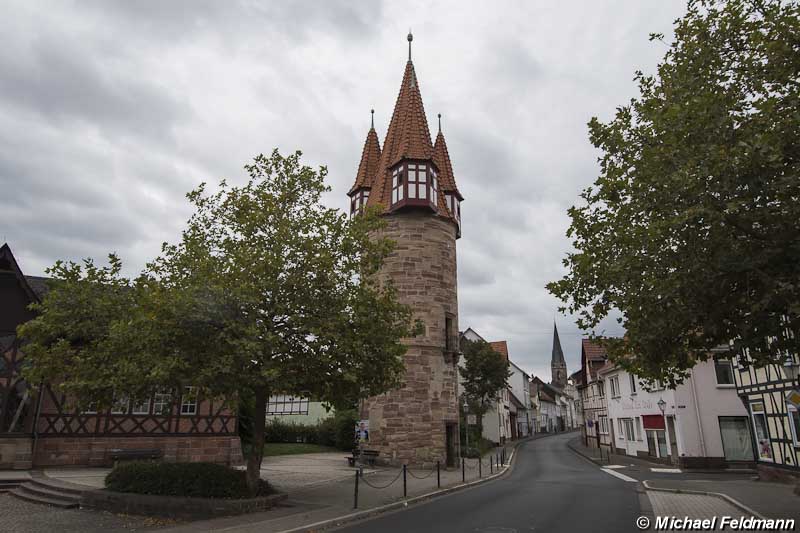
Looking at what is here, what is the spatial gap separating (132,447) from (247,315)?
37.8 ft

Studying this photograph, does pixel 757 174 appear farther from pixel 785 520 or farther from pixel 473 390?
pixel 473 390

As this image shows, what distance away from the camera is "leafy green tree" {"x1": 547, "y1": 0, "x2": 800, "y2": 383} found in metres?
7.81

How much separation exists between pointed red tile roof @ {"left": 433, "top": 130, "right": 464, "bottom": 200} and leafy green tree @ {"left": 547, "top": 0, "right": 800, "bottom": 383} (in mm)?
17492

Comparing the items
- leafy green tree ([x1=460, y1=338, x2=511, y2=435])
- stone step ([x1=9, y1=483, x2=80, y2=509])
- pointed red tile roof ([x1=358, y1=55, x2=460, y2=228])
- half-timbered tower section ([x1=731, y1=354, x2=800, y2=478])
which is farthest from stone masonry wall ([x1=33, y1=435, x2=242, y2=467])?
leafy green tree ([x1=460, y1=338, x2=511, y2=435])

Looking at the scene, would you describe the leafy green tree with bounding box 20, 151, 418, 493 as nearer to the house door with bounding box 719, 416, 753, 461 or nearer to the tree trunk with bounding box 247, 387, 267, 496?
the tree trunk with bounding box 247, 387, 267, 496

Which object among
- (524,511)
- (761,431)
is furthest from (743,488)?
(524,511)

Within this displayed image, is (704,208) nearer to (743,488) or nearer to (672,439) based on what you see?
(743,488)

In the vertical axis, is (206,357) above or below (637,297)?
below

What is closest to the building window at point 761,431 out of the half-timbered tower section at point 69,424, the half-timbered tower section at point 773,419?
the half-timbered tower section at point 773,419

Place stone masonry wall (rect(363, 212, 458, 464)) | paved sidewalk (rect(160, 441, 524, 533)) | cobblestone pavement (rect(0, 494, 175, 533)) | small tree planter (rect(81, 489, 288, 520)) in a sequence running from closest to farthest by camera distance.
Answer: cobblestone pavement (rect(0, 494, 175, 533)), paved sidewalk (rect(160, 441, 524, 533)), small tree planter (rect(81, 489, 288, 520)), stone masonry wall (rect(363, 212, 458, 464))

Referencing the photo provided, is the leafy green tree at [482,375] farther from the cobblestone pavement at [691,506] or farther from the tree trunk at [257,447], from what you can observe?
the tree trunk at [257,447]

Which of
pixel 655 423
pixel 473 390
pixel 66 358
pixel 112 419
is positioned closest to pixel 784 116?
pixel 66 358

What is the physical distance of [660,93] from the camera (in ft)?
34.9

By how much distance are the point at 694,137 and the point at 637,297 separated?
2770 millimetres
